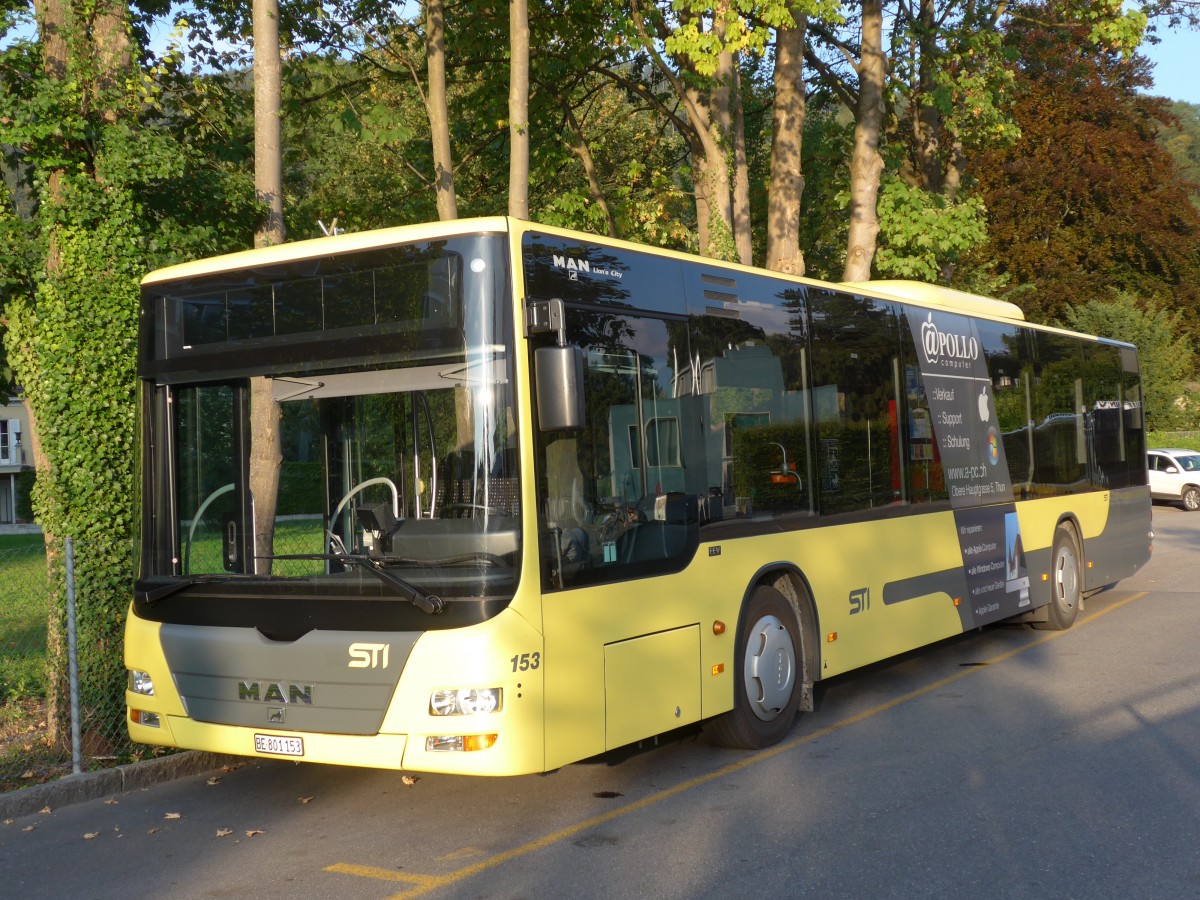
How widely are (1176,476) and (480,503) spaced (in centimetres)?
3293

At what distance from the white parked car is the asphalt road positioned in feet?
91.0

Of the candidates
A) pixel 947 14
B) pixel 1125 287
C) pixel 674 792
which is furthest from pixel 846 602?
pixel 1125 287

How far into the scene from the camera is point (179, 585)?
6961 mm

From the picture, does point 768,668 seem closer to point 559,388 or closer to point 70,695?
point 559,388

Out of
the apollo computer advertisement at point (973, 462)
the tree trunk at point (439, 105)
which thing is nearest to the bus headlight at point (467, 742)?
the apollo computer advertisement at point (973, 462)

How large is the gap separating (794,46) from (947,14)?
4.85 meters

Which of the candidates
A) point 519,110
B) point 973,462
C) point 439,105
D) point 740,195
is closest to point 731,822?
point 973,462

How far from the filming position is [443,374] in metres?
6.36

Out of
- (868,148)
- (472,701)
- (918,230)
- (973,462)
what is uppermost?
(868,148)

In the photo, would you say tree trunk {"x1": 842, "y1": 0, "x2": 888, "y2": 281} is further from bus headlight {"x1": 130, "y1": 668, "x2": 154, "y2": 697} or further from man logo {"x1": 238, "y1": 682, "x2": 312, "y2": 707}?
man logo {"x1": 238, "y1": 682, "x2": 312, "y2": 707}

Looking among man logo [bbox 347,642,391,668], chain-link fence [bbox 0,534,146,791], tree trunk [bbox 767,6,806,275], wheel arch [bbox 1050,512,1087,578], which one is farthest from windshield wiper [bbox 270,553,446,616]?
tree trunk [bbox 767,6,806,275]

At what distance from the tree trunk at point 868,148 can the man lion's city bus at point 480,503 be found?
955 centimetres

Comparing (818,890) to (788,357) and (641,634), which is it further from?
(788,357)

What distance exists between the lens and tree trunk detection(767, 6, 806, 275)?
1734 cm
